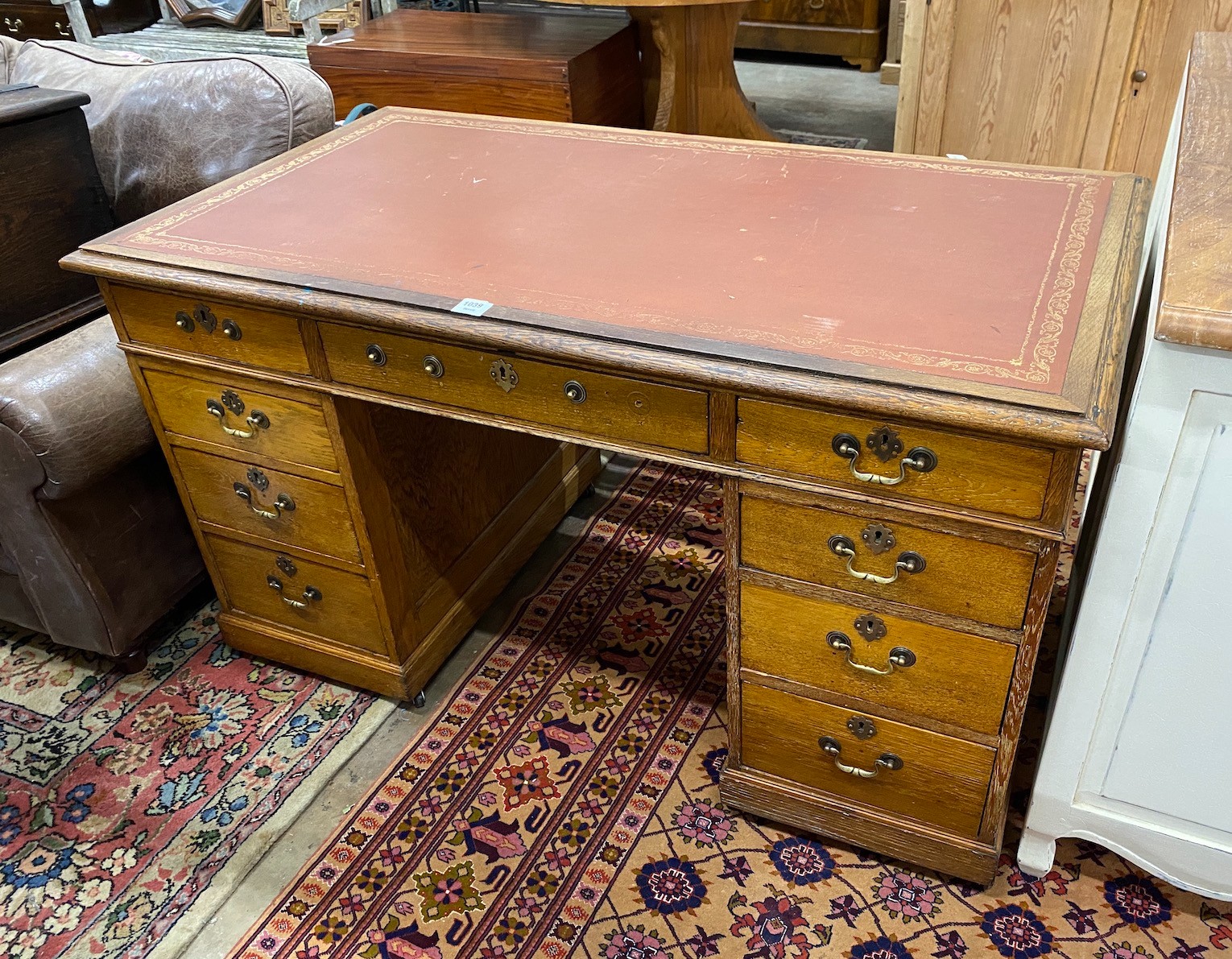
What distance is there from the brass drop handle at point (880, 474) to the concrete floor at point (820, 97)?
3.21m

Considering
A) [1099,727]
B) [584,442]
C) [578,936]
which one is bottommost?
[578,936]

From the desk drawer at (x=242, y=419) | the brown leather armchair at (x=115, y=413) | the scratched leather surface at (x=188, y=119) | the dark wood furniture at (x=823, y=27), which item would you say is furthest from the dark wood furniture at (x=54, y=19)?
the desk drawer at (x=242, y=419)

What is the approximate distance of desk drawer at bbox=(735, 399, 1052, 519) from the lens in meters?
1.10

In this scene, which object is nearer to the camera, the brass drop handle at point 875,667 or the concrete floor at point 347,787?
the brass drop handle at point 875,667

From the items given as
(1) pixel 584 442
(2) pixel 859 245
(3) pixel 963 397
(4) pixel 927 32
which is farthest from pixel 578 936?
(4) pixel 927 32

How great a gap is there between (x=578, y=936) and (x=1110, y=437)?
3.39 feet

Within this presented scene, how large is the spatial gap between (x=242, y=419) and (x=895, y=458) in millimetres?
1071

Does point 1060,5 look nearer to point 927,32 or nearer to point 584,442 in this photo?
point 927,32

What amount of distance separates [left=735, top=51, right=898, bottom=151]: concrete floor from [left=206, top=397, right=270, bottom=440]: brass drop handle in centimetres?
314

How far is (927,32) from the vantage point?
2582mm

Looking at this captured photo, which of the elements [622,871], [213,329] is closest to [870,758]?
[622,871]

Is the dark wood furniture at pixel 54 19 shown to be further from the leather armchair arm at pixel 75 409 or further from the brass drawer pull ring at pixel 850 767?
the brass drawer pull ring at pixel 850 767

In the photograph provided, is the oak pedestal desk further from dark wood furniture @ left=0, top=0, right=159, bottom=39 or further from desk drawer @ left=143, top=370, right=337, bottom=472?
dark wood furniture @ left=0, top=0, right=159, bottom=39

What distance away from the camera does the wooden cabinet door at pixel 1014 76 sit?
2479 millimetres
